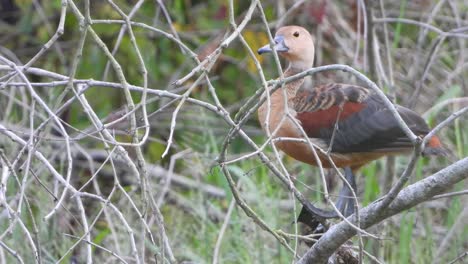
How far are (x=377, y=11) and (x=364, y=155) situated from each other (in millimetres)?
2504

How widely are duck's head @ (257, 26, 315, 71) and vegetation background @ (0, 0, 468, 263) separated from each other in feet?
1.00

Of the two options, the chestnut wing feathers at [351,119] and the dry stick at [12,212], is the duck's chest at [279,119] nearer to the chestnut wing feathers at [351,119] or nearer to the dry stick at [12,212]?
the chestnut wing feathers at [351,119]

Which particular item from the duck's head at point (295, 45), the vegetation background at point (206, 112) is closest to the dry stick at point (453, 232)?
the vegetation background at point (206, 112)

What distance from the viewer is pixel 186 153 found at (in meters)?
5.14

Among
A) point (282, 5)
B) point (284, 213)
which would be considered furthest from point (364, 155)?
point (282, 5)

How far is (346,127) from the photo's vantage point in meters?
4.23

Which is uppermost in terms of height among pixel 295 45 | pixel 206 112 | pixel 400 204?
pixel 295 45

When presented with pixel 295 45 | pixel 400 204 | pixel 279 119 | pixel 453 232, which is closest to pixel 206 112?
pixel 295 45

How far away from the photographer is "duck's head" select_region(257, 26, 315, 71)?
15.0ft

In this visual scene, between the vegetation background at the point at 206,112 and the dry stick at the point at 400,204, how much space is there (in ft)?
4.10

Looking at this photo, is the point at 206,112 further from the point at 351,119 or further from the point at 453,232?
the point at 453,232

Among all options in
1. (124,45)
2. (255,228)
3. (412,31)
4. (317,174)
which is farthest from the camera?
(412,31)

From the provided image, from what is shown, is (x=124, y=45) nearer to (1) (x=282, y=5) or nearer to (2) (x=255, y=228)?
(1) (x=282, y=5)

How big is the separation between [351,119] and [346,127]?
0.13 ft
